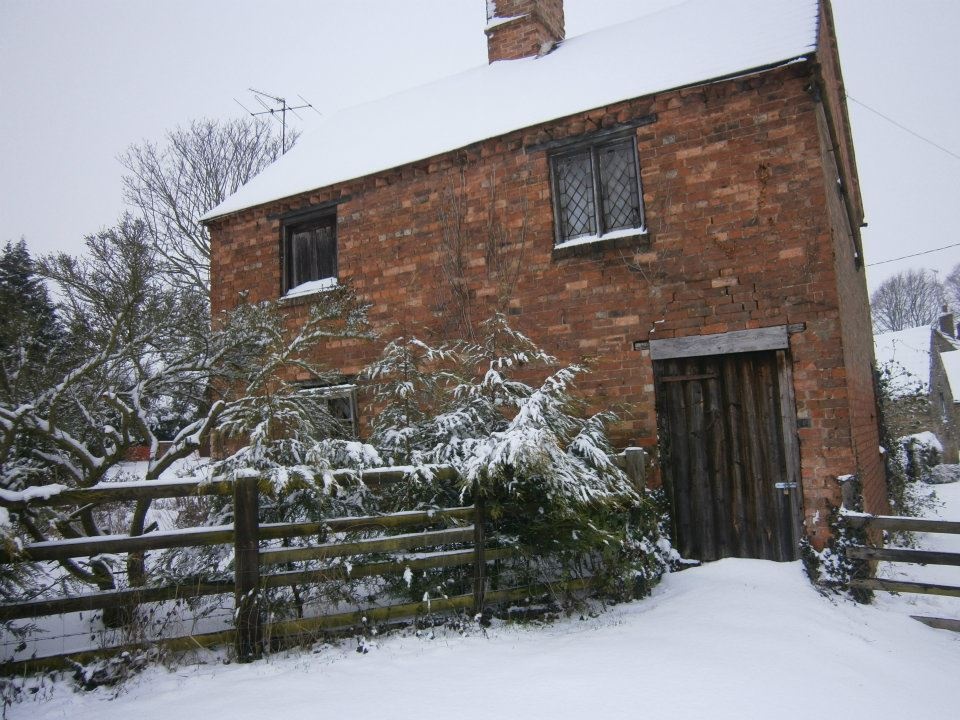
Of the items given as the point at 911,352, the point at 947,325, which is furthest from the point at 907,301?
the point at 911,352

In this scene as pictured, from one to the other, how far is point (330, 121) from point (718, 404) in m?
9.53

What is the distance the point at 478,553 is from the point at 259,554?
1671mm

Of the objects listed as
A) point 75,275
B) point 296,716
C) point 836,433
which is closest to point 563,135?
point 836,433

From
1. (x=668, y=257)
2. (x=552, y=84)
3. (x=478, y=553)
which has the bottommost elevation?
(x=478, y=553)

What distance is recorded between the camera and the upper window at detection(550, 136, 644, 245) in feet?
25.0

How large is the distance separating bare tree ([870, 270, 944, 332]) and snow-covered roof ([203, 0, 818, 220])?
4855cm

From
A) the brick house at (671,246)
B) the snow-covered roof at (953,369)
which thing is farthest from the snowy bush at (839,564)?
the snow-covered roof at (953,369)

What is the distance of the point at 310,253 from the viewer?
9.88 meters

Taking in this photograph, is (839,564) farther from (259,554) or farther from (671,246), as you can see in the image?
(259,554)

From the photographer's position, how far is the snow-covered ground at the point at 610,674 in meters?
3.57

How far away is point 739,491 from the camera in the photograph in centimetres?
676

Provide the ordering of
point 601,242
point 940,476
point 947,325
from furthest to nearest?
point 947,325 → point 940,476 → point 601,242

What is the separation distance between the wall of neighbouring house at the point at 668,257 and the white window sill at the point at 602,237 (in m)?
0.09

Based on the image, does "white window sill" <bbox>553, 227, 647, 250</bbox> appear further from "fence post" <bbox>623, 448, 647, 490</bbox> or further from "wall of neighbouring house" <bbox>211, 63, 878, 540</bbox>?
"fence post" <bbox>623, 448, 647, 490</bbox>
